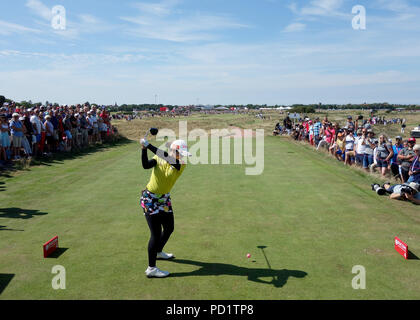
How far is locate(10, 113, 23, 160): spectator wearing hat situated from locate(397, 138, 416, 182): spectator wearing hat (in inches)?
620

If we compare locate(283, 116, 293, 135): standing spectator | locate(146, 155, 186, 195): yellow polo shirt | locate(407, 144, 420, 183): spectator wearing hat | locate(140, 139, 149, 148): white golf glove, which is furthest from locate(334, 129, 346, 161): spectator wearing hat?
locate(140, 139, 149, 148): white golf glove

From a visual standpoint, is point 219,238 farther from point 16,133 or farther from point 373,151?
point 16,133

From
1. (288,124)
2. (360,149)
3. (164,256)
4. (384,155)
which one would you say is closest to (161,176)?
(164,256)

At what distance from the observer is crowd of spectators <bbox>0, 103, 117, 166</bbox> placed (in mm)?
16094

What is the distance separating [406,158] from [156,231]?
1016cm

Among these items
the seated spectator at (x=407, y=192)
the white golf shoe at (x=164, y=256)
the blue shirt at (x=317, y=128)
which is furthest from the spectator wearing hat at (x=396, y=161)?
the white golf shoe at (x=164, y=256)

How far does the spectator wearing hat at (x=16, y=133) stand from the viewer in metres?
16.0

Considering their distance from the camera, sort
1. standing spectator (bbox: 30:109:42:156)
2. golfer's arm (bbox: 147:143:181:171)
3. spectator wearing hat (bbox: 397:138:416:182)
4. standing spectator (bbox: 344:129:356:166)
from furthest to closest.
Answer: standing spectator (bbox: 30:109:42:156) < standing spectator (bbox: 344:129:356:166) < spectator wearing hat (bbox: 397:138:416:182) < golfer's arm (bbox: 147:143:181:171)

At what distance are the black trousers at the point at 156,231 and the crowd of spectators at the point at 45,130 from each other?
1214cm

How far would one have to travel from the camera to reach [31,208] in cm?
980

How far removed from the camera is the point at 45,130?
18.7 metres

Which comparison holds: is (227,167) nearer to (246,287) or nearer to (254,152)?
(254,152)

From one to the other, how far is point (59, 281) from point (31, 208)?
197 inches

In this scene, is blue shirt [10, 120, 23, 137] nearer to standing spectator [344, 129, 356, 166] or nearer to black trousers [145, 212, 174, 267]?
black trousers [145, 212, 174, 267]
